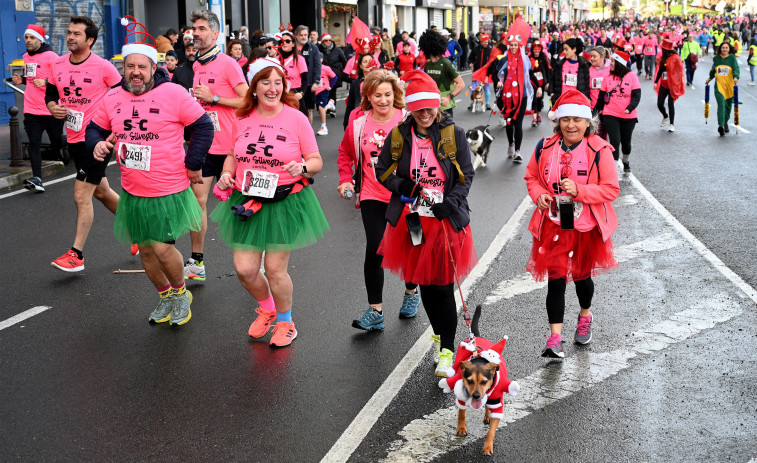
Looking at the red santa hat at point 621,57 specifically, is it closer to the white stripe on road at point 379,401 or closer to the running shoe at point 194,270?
the white stripe on road at point 379,401

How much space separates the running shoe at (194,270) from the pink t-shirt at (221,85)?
102 cm

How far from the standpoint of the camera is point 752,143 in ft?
54.4

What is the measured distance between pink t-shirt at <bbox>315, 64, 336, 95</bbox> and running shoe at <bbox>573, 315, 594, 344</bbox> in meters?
12.8

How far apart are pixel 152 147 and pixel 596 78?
8.01 metres

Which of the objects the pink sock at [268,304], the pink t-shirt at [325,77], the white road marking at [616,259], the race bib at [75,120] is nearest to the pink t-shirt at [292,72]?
the pink t-shirt at [325,77]

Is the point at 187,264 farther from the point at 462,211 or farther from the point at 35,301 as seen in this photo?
the point at 462,211

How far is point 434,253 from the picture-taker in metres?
5.28

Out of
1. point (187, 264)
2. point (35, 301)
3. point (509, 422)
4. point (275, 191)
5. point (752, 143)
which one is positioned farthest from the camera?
point (752, 143)

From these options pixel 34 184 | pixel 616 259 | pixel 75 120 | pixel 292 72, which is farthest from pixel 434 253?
Answer: pixel 292 72

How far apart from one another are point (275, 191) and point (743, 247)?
5195 millimetres

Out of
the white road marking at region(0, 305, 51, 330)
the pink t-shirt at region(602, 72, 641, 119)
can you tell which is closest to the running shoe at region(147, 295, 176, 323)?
the white road marking at region(0, 305, 51, 330)

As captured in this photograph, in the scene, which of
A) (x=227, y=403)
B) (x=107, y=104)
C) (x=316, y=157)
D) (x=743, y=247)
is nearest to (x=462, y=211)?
(x=316, y=157)

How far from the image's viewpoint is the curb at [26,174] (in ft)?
40.5

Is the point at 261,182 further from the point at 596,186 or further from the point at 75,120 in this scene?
the point at 75,120
